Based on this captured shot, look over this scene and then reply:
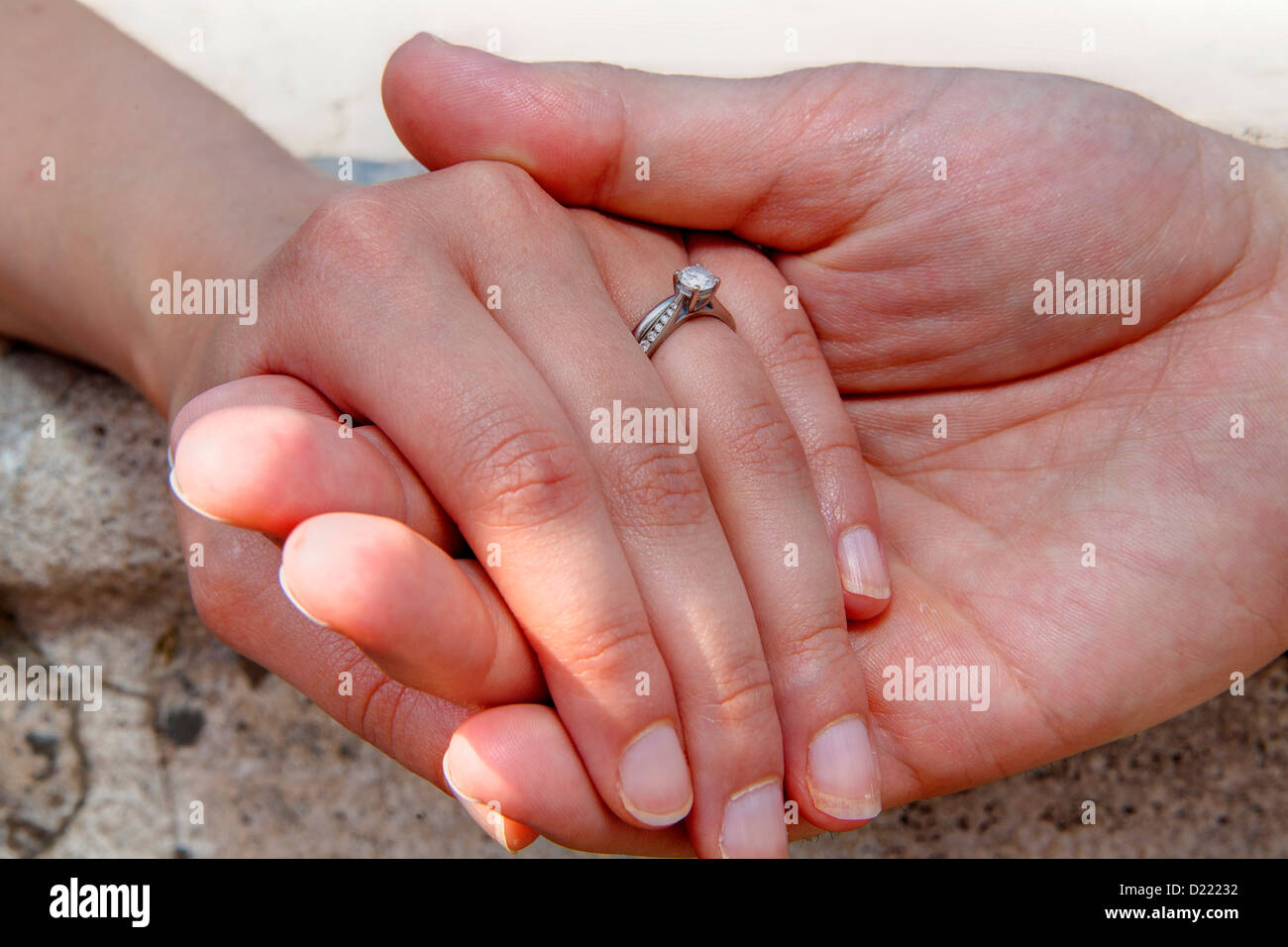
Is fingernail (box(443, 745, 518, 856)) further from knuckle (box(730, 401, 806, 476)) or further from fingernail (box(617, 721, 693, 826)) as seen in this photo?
knuckle (box(730, 401, 806, 476))

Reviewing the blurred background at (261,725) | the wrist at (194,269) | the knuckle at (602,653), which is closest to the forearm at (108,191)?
the wrist at (194,269)

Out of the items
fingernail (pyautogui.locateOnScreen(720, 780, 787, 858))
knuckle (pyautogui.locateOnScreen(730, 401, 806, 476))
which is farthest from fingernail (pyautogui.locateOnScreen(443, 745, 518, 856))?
knuckle (pyautogui.locateOnScreen(730, 401, 806, 476))

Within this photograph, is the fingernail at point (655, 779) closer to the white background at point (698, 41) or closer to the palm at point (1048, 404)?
the palm at point (1048, 404)

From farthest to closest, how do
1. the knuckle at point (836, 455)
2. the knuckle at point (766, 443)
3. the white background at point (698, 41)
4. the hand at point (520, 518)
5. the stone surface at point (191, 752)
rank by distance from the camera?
1. the white background at point (698, 41)
2. the stone surface at point (191, 752)
3. the knuckle at point (836, 455)
4. the knuckle at point (766, 443)
5. the hand at point (520, 518)

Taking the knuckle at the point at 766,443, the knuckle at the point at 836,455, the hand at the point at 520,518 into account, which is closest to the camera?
the hand at the point at 520,518

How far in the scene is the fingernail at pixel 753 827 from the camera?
3.17ft

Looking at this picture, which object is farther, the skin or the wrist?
the wrist

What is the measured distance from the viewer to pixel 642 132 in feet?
4.03

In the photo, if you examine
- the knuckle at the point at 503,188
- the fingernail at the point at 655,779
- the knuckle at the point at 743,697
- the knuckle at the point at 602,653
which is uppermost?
the knuckle at the point at 503,188

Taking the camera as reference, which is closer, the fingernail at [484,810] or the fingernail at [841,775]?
the fingernail at [484,810]

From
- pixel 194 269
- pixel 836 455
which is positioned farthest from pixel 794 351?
pixel 194 269

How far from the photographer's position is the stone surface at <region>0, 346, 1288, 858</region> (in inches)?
57.5

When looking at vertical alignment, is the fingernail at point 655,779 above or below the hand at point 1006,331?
below
